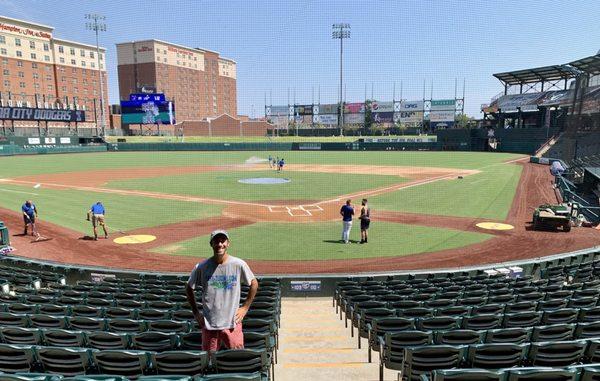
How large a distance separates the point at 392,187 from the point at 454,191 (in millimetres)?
4798

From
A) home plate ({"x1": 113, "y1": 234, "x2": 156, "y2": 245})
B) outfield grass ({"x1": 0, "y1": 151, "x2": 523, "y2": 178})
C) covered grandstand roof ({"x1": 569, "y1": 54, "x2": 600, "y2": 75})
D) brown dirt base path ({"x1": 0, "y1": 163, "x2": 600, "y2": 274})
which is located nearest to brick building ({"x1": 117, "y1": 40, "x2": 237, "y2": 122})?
outfield grass ({"x1": 0, "y1": 151, "x2": 523, "y2": 178})

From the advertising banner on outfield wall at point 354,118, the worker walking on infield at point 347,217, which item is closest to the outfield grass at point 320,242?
the worker walking on infield at point 347,217

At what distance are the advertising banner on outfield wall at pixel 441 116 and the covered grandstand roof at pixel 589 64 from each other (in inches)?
3093

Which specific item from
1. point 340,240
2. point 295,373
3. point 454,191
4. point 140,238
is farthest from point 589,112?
point 295,373

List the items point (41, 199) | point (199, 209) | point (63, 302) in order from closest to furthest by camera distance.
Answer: point (63, 302)
point (199, 209)
point (41, 199)

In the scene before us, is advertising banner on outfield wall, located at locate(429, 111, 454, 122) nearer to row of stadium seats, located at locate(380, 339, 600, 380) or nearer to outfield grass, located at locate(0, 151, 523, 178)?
outfield grass, located at locate(0, 151, 523, 178)

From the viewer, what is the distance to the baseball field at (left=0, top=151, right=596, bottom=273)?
1542 centimetres

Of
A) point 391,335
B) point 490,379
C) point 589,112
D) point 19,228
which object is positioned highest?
point 589,112

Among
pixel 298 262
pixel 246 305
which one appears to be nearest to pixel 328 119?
pixel 298 262

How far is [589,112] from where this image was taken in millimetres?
45094

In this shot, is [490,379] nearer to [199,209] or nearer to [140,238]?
[140,238]

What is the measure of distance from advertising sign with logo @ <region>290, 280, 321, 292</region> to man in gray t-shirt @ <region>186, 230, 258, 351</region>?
22.5ft

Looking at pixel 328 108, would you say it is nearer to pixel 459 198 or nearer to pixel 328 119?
pixel 328 119

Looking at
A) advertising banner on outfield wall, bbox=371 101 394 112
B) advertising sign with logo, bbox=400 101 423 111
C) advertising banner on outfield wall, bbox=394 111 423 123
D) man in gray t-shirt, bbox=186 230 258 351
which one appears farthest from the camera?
advertising banner on outfield wall, bbox=371 101 394 112
